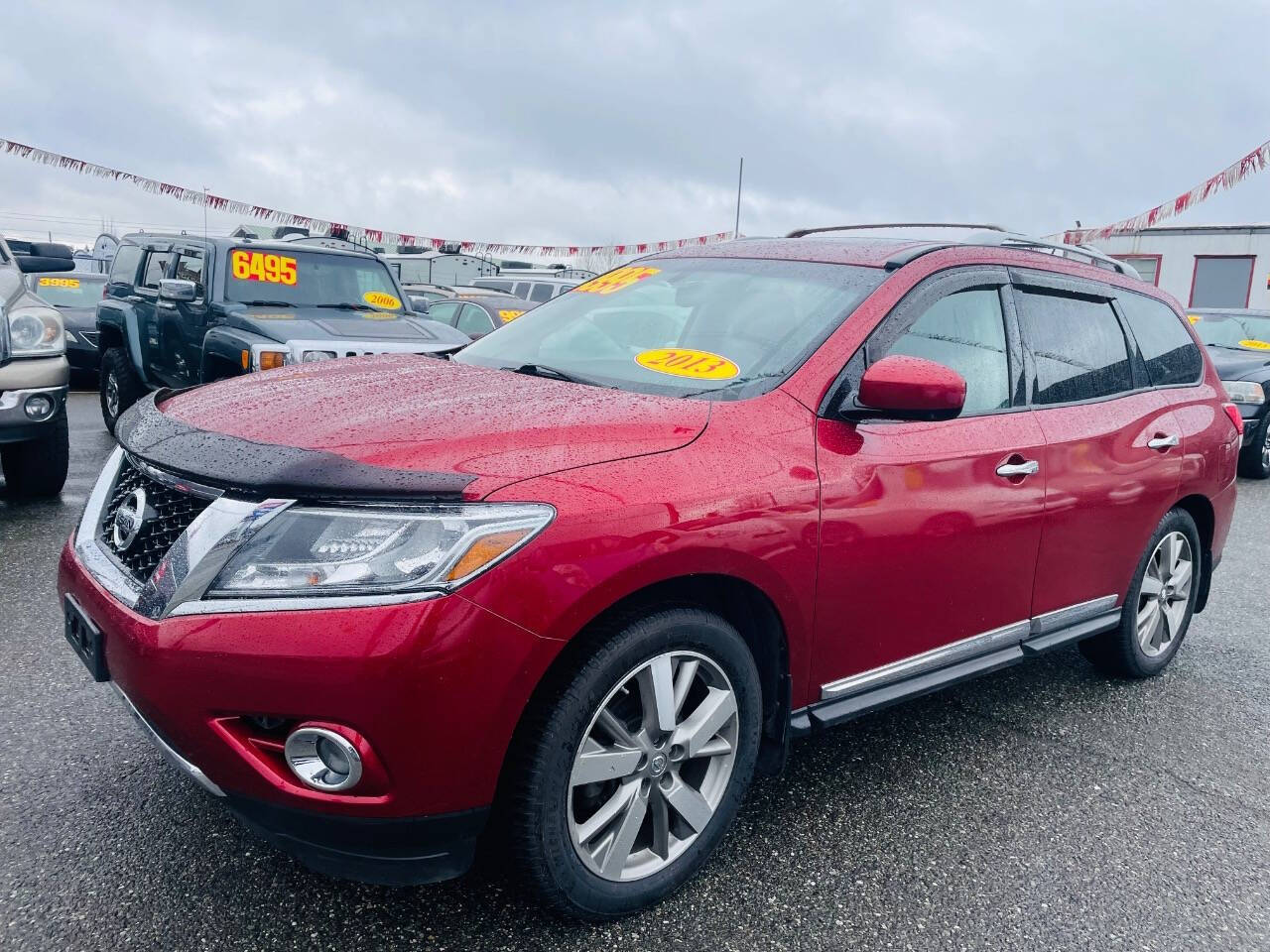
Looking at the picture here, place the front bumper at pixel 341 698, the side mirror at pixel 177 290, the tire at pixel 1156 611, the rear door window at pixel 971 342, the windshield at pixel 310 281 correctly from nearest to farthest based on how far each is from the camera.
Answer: the front bumper at pixel 341 698
the rear door window at pixel 971 342
the tire at pixel 1156 611
the side mirror at pixel 177 290
the windshield at pixel 310 281

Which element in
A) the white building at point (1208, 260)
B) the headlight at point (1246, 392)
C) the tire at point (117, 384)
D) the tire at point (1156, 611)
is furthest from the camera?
the white building at point (1208, 260)

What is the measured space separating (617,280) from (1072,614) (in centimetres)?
196

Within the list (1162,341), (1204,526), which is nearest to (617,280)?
(1162,341)

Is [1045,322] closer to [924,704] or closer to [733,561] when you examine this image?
[924,704]

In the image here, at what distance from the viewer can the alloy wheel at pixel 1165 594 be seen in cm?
385

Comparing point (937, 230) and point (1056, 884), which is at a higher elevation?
point (937, 230)

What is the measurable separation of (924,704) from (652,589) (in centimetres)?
190

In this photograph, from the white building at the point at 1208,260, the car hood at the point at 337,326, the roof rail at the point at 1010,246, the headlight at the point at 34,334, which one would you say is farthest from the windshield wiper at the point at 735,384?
the white building at the point at 1208,260

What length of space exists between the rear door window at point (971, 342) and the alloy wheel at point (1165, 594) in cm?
129

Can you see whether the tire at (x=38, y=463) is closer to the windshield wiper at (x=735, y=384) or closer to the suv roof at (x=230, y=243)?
the suv roof at (x=230, y=243)

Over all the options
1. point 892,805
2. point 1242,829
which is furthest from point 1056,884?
point 1242,829

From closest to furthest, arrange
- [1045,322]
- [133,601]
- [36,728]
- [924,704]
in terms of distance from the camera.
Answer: [133,601] < [36,728] < [1045,322] < [924,704]

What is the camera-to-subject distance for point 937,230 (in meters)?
3.50

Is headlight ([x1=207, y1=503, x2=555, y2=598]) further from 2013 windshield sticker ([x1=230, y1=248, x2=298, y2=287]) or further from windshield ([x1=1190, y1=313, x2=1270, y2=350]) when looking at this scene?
windshield ([x1=1190, y1=313, x2=1270, y2=350])
